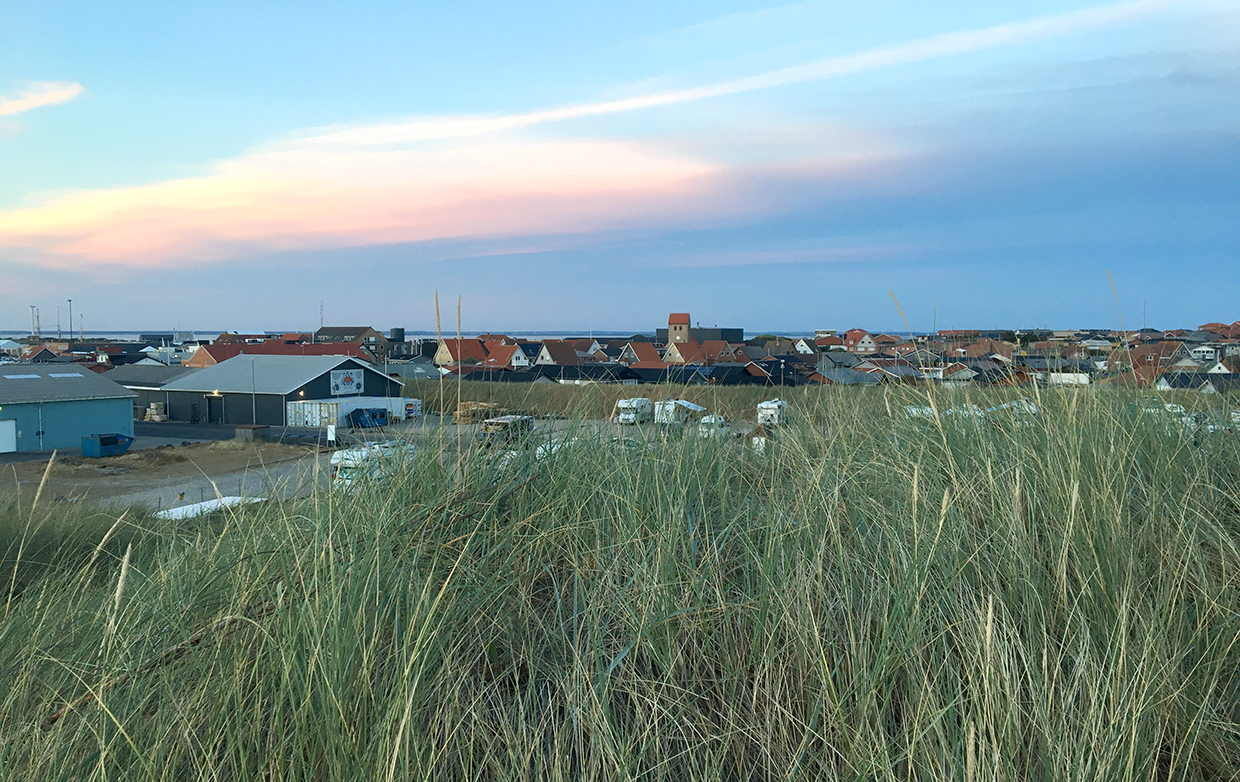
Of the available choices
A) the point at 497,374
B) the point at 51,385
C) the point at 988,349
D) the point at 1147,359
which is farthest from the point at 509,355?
the point at 1147,359

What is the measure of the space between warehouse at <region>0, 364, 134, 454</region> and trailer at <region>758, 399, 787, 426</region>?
112 ft

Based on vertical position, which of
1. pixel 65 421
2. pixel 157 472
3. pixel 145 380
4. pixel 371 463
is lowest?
pixel 157 472

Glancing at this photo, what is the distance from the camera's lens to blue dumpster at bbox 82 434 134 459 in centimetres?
3000

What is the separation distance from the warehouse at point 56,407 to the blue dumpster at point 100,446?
222 centimetres

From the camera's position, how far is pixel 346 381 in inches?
1585

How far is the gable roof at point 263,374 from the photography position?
127 feet

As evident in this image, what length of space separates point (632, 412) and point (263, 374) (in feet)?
131

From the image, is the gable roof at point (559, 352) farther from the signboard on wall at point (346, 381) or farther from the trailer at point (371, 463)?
the trailer at point (371, 463)

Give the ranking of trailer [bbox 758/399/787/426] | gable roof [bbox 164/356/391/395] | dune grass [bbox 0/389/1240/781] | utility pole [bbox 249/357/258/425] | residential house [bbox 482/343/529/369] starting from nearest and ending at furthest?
dune grass [bbox 0/389/1240/781], trailer [bbox 758/399/787/426], utility pole [bbox 249/357/258/425], gable roof [bbox 164/356/391/395], residential house [bbox 482/343/529/369]

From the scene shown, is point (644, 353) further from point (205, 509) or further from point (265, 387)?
point (205, 509)

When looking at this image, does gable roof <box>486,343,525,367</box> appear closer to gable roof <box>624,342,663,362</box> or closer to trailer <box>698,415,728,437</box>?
gable roof <box>624,342,663,362</box>

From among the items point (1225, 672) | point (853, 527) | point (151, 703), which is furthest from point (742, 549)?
point (151, 703)

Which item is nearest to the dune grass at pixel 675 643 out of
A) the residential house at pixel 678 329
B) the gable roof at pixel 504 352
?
the gable roof at pixel 504 352

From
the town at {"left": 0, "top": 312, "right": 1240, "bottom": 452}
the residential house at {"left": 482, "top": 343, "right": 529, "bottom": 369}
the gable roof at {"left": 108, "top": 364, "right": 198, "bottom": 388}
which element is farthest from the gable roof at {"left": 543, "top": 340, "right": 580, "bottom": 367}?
the gable roof at {"left": 108, "top": 364, "right": 198, "bottom": 388}
